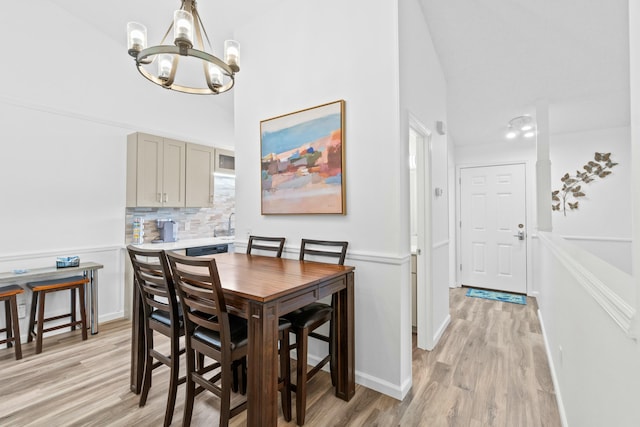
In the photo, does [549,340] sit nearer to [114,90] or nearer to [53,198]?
[53,198]

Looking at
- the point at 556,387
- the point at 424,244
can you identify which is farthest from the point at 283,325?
the point at 556,387

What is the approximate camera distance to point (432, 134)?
2.98 metres

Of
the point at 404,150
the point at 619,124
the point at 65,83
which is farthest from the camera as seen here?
the point at 619,124

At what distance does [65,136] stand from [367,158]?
3322mm

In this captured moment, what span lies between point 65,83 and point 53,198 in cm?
126

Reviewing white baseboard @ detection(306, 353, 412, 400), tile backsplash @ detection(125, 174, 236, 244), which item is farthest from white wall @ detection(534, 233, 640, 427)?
tile backsplash @ detection(125, 174, 236, 244)

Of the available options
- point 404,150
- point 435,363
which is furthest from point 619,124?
point 435,363

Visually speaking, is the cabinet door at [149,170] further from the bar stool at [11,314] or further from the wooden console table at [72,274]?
the bar stool at [11,314]

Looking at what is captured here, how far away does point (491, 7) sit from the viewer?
2395 mm

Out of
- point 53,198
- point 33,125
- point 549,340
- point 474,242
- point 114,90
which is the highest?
point 114,90

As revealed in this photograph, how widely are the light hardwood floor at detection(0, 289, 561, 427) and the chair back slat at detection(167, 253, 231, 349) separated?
0.74 meters

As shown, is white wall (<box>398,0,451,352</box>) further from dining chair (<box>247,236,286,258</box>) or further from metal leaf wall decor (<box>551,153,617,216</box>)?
metal leaf wall decor (<box>551,153,617,216</box>)

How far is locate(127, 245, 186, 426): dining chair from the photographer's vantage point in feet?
5.78

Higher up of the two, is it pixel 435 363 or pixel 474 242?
pixel 474 242
